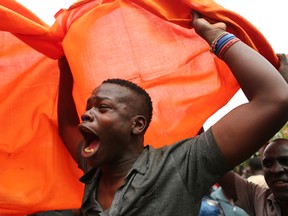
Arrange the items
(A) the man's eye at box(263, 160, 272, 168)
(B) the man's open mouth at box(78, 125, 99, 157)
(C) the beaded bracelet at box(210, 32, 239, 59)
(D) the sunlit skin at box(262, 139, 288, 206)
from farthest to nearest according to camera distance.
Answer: (A) the man's eye at box(263, 160, 272, 168), (D) the sunlit skin at box(262, 139, 288, 206), (B) the man's open mouth at box(78, 125, 99, 157), (C) the beaded bracelet at box(210, 32, 239, 59)

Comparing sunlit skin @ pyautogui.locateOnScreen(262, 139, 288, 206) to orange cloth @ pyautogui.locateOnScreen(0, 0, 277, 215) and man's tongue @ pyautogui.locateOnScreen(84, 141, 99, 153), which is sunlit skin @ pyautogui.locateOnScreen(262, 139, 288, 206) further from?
man's tongue @ pyautogui.locateOnScreen(84, 141, 99, 153)

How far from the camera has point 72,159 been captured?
2.75m

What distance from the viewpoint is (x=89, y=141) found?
2119 millimetres

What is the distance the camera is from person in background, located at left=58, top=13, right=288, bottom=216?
180 centimetres

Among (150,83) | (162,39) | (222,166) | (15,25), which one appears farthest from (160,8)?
(222,166)

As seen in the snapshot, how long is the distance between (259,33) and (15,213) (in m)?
1.70

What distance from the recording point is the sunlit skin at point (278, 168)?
2980 millimetres

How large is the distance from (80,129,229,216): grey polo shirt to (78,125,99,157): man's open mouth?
0.72ft

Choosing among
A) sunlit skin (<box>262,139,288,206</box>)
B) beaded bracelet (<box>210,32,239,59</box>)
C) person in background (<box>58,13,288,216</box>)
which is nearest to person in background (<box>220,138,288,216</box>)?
sunlit skin (<box>262,139,288,206</box>)

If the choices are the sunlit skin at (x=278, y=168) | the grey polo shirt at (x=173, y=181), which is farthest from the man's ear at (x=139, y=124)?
the sunlit skin at (x=278, y=168)

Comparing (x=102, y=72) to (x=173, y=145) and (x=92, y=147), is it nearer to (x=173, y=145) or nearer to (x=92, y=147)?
(x=92, y=147)

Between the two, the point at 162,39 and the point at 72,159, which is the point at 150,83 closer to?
the point at 162,39

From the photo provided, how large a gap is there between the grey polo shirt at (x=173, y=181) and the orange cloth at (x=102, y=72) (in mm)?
524

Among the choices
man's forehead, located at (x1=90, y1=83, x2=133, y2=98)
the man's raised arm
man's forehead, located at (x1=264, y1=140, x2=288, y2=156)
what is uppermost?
the man's raised arm
